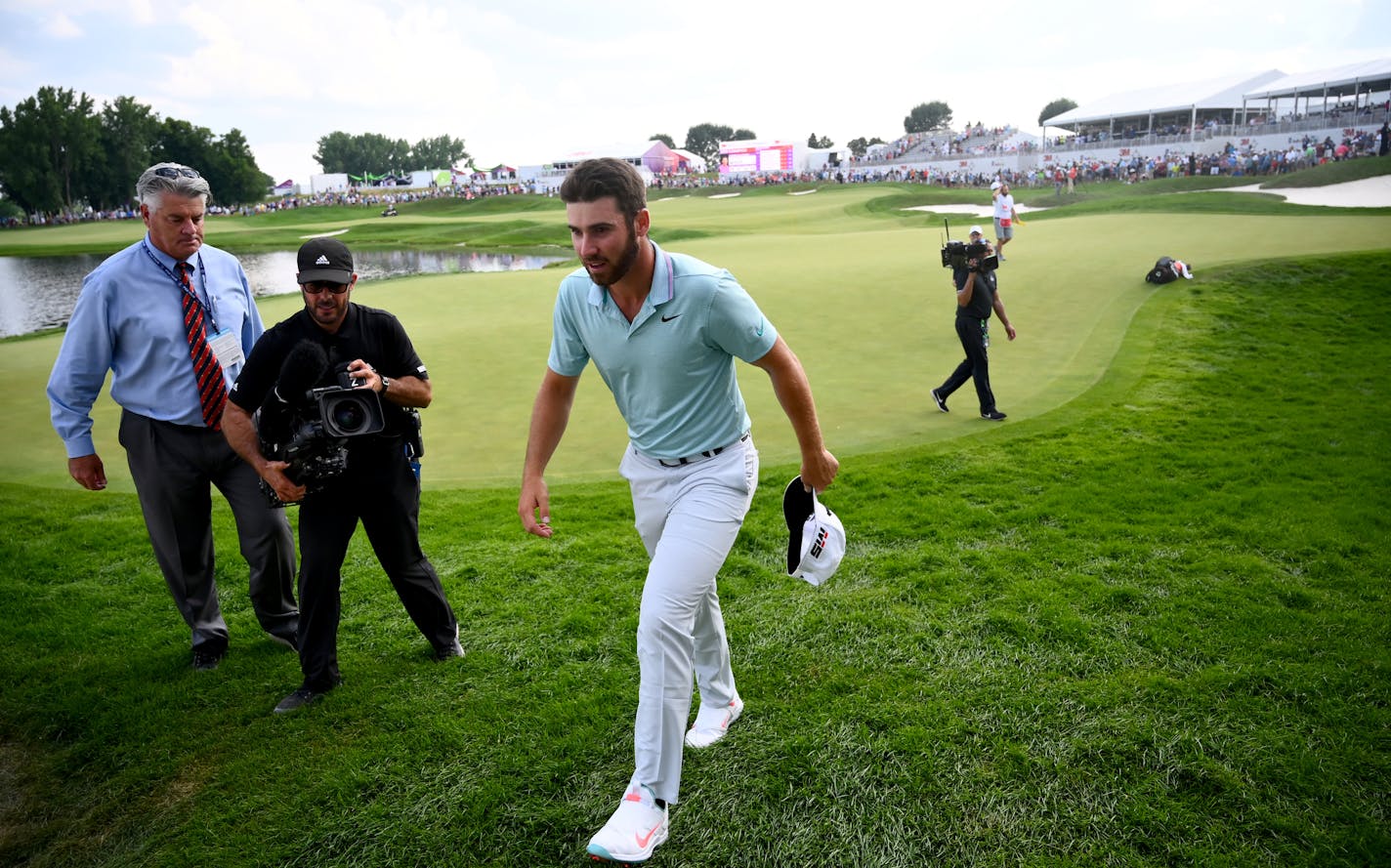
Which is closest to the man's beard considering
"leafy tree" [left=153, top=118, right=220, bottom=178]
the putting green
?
the putting green

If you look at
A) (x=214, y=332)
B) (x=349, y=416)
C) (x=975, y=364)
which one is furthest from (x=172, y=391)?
(x=975, y=364)

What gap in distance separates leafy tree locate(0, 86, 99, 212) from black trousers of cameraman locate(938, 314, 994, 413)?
61.2 meters

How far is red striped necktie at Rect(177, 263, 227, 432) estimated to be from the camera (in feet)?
14.9

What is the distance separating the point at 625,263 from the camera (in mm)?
3160

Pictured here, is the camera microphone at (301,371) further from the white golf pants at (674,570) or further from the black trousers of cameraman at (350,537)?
the white golf pants at (674,570)

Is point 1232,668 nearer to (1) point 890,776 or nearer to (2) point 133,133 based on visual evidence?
(1) point 890,776

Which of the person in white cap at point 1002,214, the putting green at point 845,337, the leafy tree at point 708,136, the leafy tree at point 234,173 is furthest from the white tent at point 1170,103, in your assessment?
the leafy tree at point 708,136

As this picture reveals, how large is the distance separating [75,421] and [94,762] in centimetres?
176

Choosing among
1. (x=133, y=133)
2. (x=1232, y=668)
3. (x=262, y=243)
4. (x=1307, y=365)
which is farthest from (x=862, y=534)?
(x=133, y=133)

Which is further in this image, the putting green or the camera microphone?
the putting green

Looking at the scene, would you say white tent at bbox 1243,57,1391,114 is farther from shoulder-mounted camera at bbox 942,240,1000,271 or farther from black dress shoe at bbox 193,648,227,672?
black dress shoe at bbox 193,648,227,672

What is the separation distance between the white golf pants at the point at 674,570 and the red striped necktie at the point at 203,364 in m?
2.43

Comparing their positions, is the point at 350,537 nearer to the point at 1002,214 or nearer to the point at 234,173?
the point at 1002,214

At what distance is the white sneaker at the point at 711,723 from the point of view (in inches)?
150
